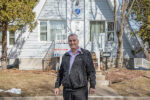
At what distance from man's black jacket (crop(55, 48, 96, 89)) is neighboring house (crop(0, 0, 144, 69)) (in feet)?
34.8

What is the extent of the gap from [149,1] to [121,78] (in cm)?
646

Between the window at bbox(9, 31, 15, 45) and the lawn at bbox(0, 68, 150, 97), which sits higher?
the window at bbox(9, 31, 15, 45)

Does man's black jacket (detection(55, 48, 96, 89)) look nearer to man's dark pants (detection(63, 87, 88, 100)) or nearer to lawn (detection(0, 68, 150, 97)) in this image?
man's dark pants (detection(63, 87, 88, 100))

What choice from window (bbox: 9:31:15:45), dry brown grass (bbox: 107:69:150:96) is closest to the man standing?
dry brown grass (bbox: 107:69:150:96)

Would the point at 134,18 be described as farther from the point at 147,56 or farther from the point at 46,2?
the point at 46,2

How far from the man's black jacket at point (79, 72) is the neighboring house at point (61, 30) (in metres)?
10.6

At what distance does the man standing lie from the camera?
12.7ft

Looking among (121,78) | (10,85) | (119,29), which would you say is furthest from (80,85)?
(119,29)

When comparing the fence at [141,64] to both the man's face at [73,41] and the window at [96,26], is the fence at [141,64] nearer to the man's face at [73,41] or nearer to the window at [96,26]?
the window at [96,26]

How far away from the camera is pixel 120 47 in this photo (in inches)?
540

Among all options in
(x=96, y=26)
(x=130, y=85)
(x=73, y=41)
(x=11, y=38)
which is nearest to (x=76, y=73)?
(x=73, y=41)

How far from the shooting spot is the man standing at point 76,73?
388 cm

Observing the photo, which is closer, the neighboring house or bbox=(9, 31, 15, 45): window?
the neighboring house

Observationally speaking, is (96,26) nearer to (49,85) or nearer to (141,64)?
(141,64)
